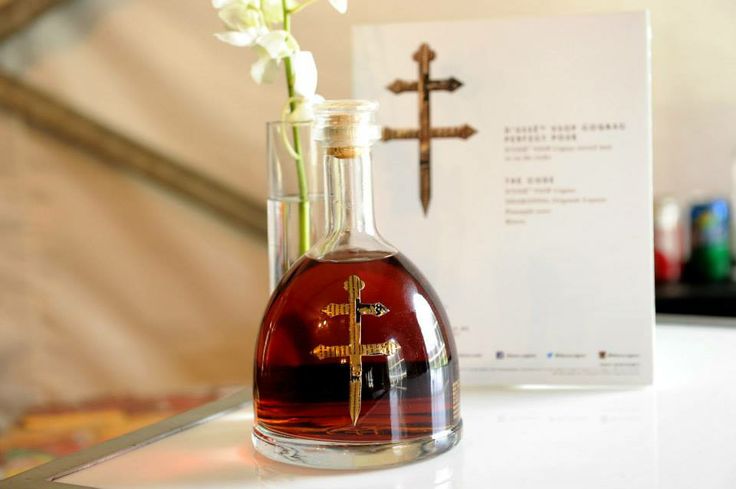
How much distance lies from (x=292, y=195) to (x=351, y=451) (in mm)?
212

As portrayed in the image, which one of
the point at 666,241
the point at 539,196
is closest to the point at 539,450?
the point at 539,196

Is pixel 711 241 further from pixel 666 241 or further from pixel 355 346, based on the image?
pixel 355 346

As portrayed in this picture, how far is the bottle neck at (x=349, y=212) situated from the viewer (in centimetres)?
58

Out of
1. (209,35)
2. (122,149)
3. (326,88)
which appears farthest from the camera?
(122,149)

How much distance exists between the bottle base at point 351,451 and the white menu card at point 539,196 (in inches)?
7.6

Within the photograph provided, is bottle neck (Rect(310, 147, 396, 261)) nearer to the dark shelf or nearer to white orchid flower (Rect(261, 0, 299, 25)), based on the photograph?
white orchid flower (Rect(261, 0, 299, 25))

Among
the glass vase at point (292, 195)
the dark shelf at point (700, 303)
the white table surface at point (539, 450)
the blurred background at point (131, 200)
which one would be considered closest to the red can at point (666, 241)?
the blurred background at point (131, 200)

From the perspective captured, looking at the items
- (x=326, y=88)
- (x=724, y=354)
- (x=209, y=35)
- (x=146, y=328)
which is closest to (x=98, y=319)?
(x=146, y=328)

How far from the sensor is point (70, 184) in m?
1.89

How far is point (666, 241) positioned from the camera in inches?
74.0

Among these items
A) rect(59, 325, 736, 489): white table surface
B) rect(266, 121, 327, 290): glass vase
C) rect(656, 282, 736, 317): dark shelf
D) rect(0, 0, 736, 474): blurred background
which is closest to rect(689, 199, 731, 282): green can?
rect(0, 0, 736, 474): blurred background

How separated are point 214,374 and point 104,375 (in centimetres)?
23

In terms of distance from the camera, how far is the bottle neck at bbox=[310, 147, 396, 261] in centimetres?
58

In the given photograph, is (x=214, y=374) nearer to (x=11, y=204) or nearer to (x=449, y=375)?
(x=11, y=204)
